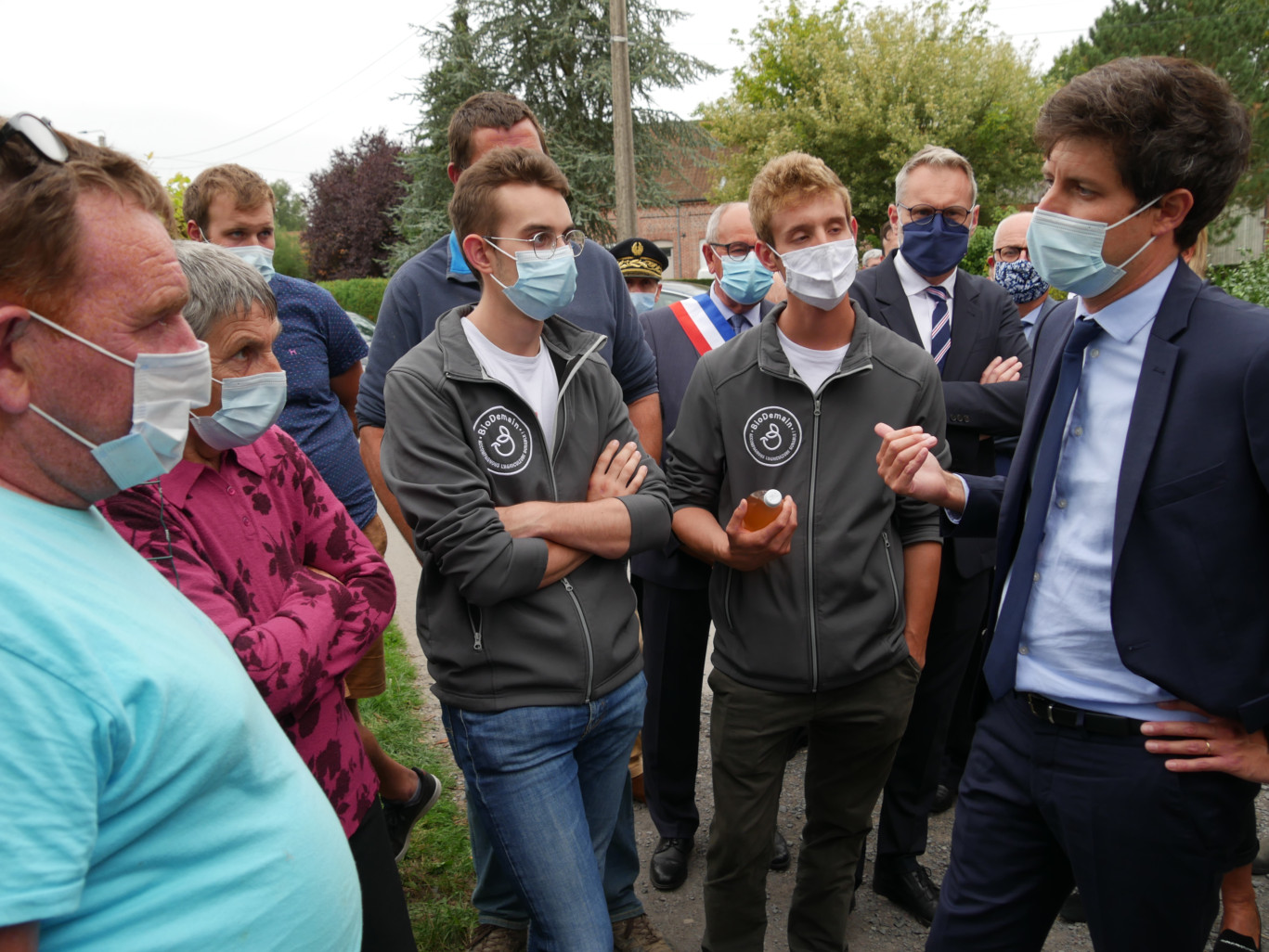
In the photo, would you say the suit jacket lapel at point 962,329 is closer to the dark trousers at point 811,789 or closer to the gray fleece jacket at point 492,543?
the dark trousers at point 811,789

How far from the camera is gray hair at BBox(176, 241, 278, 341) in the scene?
2092 mm

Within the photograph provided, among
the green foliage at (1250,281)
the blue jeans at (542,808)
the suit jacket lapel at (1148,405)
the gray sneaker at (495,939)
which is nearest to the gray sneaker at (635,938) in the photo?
the gray sneaker at (495,939)

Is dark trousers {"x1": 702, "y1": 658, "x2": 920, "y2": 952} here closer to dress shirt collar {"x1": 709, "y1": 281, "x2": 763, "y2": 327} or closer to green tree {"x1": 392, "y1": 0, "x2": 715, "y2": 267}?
dress shirt collar {"x1": 709, "y1": 281, "x2": 763, "y2": 327}

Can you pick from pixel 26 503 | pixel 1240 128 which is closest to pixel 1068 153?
pixel 1240 128

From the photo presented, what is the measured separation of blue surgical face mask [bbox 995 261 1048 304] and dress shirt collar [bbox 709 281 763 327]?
157 cm

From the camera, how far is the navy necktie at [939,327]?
3.59 meters

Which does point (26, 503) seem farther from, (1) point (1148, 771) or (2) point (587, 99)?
(2) point (587, 99)

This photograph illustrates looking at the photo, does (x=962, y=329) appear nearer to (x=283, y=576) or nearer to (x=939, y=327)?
(x=939, y=327)

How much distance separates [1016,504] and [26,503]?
207 centimetres

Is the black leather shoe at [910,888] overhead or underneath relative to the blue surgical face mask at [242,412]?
underneath

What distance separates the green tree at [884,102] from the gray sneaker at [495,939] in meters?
24.3

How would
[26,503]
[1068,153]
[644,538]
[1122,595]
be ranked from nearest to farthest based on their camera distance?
[26,503], [1122,595], [1068,153], [644,538]

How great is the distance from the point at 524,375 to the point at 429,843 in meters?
2.20

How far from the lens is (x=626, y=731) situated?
253cm
